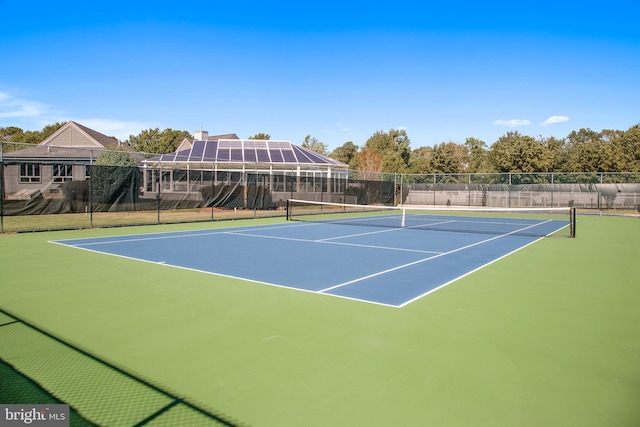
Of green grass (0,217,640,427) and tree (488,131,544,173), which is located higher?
tree (488,131,544,173)

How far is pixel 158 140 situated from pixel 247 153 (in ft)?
124

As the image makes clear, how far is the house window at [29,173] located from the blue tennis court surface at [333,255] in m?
3.44

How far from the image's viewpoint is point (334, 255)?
31.4 ft

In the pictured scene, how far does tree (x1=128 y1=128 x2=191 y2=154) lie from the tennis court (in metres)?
52.8

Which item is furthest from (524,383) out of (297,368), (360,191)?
(360,191)

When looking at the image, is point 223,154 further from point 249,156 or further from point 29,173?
point 29,173

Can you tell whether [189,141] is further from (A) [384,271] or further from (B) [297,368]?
(B) [297,368]

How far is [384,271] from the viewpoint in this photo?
7797 millimetres

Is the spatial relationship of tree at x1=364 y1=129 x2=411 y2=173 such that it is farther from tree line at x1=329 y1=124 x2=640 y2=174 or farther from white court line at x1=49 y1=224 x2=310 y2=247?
white court line at x1=49 y1=224 x2=310 y2=247

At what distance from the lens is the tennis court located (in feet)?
22.3

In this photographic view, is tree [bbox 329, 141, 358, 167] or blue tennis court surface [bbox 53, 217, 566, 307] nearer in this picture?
blue tennis court surface [bbox 53, 217, 566, 307]

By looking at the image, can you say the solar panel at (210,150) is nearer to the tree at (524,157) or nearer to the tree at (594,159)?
the tree at (524,157)

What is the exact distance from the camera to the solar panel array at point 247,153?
29.6 meters

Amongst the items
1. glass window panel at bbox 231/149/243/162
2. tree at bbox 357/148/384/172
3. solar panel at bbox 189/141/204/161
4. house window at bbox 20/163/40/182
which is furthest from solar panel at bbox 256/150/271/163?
house window at bbox 20/163/40/182
